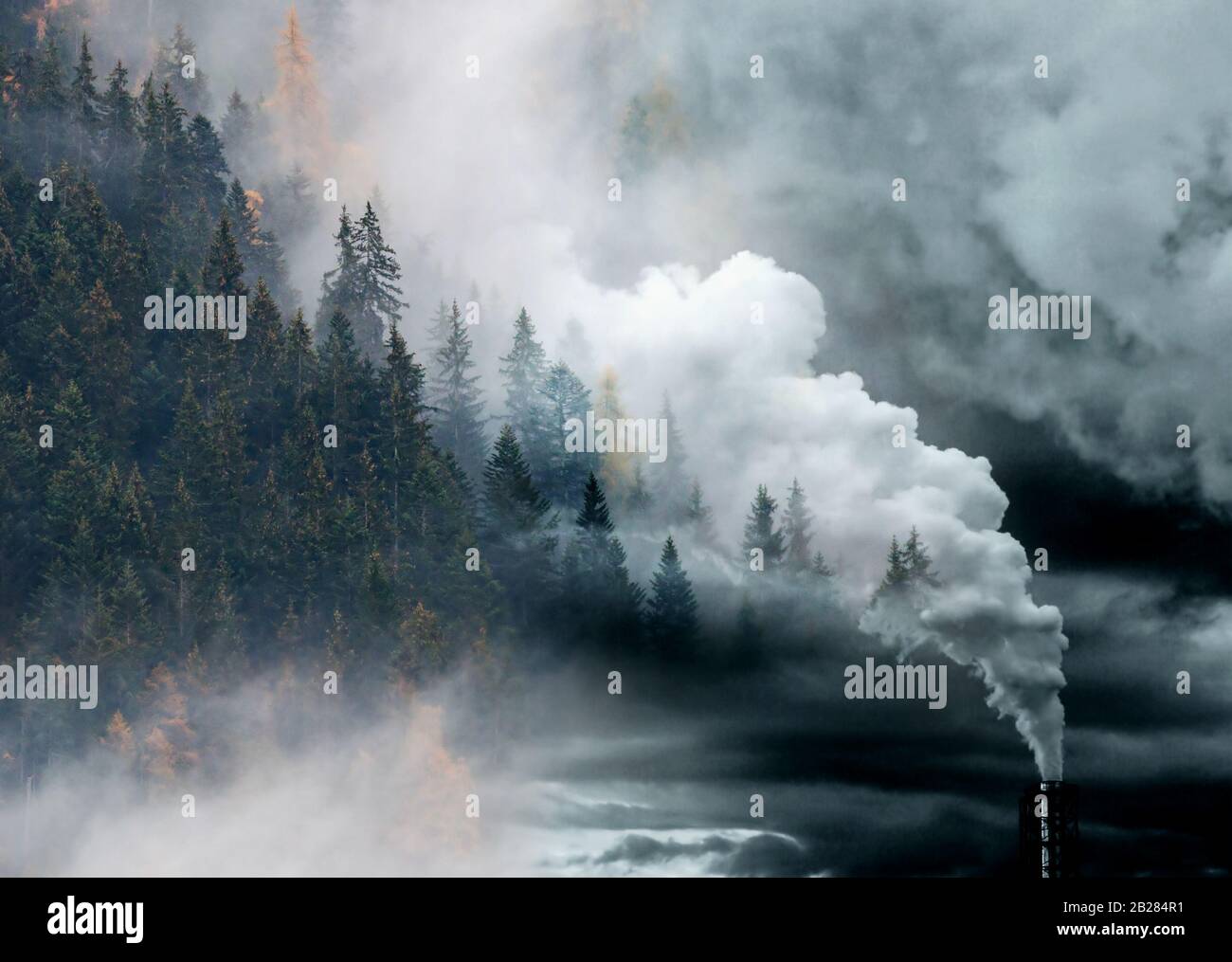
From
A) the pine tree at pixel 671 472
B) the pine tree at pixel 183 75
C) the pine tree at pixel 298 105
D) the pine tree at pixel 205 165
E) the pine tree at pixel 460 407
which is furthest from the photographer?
the pine tree at pixel 183 75

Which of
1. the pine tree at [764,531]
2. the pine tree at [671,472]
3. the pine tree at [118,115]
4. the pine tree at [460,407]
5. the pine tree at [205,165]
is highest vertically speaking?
the pine tree at [118,115]

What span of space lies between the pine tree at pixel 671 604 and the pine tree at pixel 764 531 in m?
3.56

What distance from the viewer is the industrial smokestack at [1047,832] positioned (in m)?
59.8

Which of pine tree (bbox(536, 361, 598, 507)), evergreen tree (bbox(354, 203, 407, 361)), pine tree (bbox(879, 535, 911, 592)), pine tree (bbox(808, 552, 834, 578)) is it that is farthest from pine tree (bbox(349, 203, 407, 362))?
pine tree (bbox(879, 535, 911, 592))

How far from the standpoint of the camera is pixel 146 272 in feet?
323

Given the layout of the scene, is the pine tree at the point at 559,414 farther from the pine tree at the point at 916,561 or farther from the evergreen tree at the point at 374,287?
the pine tree at the point at 916,561

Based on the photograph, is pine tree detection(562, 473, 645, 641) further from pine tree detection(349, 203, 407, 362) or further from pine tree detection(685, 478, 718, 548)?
pine tree detection(349, 203, 407, 362)

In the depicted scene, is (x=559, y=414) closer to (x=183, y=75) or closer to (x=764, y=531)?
(x=764, y=531)

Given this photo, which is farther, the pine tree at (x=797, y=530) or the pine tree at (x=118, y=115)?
the pine tree at (x=118, y=115)

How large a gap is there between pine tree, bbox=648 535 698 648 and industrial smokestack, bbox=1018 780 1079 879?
1095 inches

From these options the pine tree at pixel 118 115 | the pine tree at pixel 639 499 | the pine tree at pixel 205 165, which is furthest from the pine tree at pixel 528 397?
the pine tree at pixel 118 115

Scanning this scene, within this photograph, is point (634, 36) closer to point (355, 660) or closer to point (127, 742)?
point (355, 660)
